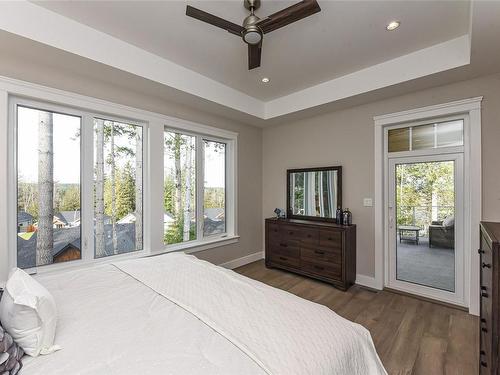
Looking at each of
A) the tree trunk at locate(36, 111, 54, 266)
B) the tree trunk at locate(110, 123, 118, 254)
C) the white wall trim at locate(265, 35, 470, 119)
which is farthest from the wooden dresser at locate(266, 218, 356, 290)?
the tree trunk at locate(36, 111, 54, 266)

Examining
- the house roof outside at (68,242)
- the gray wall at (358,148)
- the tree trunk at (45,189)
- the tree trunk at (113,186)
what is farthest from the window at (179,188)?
the gray wall at (358,148)

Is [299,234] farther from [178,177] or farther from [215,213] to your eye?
[178,177]

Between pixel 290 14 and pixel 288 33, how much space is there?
681 millimetres

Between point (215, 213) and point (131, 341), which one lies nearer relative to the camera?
point (131, 341)

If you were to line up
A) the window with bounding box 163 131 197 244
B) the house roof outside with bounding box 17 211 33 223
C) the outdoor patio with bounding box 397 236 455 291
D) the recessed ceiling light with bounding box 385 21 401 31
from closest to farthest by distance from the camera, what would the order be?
the recessed ceiling light with bounding box 385 21 401 31 → the house roof outside with bounding box 17 211 33 223 → the outdoor patio with bounding box 397 236 455 291 → the window with bounding box 163 131 197 244

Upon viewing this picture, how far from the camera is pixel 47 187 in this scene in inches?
95.5

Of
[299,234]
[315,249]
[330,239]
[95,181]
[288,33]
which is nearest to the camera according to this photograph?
[288,33]

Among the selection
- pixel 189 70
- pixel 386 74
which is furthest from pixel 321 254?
pixel 189 70

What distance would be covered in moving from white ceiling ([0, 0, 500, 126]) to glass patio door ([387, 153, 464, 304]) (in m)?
0.97

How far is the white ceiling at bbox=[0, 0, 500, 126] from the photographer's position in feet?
6.26

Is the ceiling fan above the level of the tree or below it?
above

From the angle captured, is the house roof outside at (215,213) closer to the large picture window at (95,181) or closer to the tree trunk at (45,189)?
the large picture window at (95,181)

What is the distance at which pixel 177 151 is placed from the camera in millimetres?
3445

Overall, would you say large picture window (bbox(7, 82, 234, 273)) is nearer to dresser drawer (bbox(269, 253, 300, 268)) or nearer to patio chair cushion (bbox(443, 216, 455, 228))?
dresser drawer (bbox(269, 253, 300, 268))
